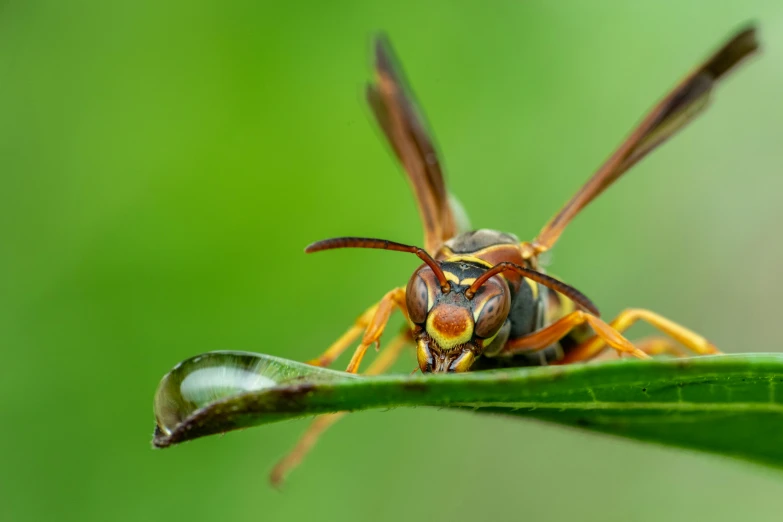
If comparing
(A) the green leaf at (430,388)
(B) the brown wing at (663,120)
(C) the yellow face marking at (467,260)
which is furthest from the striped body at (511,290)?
(A) the green leaf at (430,388)

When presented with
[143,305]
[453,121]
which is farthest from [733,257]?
[143,305]

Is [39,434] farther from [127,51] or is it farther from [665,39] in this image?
[665,39]

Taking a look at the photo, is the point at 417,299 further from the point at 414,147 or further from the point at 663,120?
the point at 663,120

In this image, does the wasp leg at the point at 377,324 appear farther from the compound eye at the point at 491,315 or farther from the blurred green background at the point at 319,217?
the blurred green background at the point at 319,217

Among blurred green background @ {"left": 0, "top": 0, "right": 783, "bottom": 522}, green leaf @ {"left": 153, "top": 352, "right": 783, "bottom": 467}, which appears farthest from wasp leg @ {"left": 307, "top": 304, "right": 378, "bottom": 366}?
blurred green background @ {"left": 0, "top": 0, "right": 783, "bottom": 522}

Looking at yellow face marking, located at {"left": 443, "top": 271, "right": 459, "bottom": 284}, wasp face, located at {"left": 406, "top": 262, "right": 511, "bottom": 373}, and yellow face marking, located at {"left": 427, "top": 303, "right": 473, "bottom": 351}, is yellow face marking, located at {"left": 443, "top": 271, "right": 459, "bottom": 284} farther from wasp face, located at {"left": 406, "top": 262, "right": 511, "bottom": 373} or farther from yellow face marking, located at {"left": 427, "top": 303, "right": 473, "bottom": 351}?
yellow face marking, located at {"left": 427, "top": 303, "right": 473, "bottom": 351}

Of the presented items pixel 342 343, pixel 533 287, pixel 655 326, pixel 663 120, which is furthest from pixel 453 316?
pixel 663 120
